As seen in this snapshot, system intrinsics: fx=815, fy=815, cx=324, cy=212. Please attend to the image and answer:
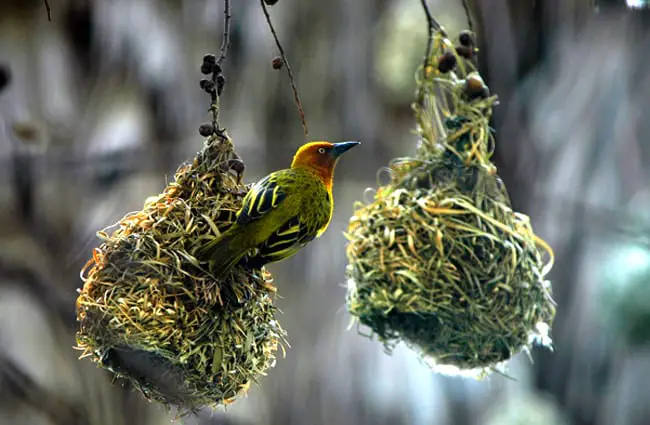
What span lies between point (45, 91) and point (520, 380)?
12.0 feet

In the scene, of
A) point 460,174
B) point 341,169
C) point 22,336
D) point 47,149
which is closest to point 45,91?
point 47,149

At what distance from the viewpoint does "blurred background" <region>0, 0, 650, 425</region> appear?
193 inches

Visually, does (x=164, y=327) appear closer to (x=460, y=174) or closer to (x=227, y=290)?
(x=227, y=290)

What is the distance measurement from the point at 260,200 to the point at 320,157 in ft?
1.20

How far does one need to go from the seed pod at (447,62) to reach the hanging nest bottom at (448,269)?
281 mm

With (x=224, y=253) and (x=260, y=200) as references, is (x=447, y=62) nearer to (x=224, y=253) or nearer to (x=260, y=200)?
(x=260, y=200)

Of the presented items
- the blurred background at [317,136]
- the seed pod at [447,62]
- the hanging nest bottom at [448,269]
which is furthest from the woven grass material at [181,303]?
the blurred background at [317,136]

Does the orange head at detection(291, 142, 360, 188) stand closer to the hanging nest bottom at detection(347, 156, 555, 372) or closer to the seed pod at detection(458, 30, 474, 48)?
the hanging nest bottom at detection(347, 156, 555, 372)

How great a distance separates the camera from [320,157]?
88.7 inches

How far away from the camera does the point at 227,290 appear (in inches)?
76.0

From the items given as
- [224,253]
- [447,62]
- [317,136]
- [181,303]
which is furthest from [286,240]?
[317,136]

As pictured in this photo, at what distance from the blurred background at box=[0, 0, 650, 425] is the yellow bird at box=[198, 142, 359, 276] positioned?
9.20 ft

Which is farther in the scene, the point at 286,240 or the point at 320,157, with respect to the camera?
the point at 320,157

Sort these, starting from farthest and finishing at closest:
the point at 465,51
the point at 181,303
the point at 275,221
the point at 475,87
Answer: the point at 475,87
the point at 465,51
the point at 275,221
the point at 181,303
